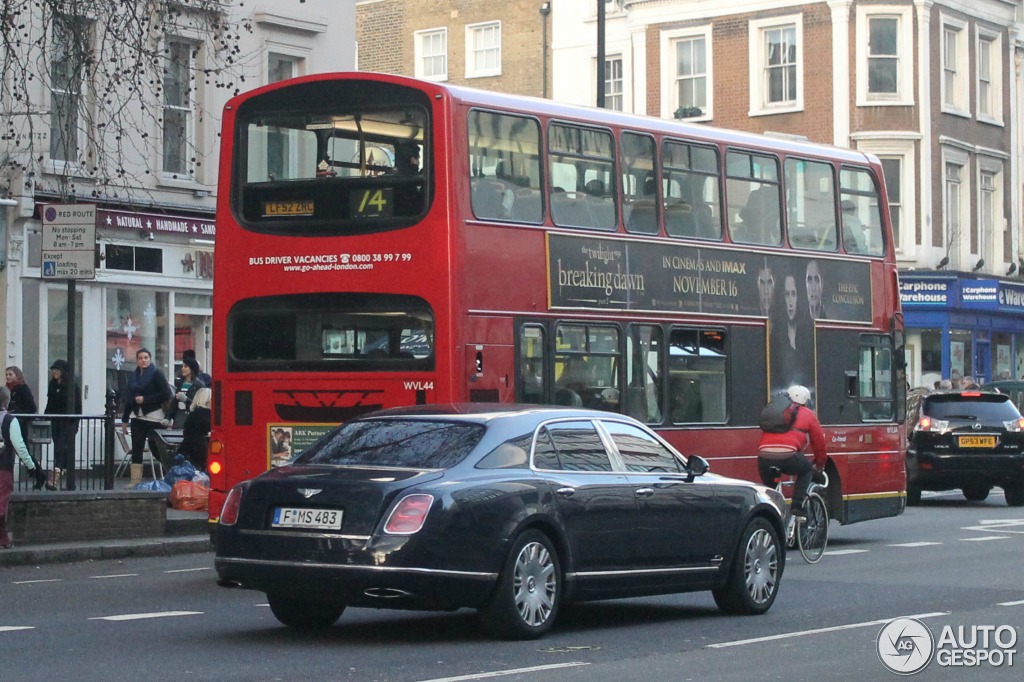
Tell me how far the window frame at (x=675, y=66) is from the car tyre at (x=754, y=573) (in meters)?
35.9

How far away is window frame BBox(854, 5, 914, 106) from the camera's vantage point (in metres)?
46.7

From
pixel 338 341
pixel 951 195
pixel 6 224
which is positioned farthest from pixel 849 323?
pixel 951 195

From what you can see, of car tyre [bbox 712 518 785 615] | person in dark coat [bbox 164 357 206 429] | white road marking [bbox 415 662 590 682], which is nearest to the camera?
white road marking [bbox 415 662 590 682]

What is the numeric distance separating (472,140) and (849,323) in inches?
268

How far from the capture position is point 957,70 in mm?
49219

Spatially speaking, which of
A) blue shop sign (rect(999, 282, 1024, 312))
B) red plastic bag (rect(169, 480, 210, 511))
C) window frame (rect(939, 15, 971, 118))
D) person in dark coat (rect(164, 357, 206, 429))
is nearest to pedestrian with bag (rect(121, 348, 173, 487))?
person in dark coat (rect(164, 357, 206, 429))

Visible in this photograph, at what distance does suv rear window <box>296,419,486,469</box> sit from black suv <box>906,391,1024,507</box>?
54.3 feet

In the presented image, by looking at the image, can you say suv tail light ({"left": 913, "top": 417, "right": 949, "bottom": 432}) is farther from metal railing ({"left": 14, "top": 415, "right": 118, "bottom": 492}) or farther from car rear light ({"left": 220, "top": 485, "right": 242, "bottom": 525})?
car rear light ({"left": 220, "top": 485, "right": 242, "bottom": 525})

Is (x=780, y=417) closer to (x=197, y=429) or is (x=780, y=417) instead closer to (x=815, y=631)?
(x=815, y=631)

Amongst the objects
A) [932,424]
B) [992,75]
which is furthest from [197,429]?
[992,75]

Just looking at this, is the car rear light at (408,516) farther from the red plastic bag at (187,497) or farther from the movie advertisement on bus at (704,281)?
the red plastic bag at (187,497)

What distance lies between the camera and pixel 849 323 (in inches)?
820

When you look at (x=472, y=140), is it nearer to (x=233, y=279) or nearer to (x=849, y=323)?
(x=233, y=279)

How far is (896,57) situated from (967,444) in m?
22.0
